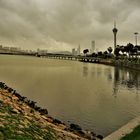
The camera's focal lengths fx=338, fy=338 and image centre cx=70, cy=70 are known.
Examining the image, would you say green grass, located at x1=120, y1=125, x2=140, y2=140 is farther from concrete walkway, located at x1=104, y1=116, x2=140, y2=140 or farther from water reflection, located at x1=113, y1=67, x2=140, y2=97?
water reflection, located at x1=113, y1=67, x2=140, y2=97

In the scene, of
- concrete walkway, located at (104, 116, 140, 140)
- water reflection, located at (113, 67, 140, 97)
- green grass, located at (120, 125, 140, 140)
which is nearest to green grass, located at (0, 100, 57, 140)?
concrete walkway, located at (104, 116, 140, 140)

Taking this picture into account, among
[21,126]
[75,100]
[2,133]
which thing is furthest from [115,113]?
[2,133]

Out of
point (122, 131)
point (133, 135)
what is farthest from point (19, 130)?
point (122, 131)

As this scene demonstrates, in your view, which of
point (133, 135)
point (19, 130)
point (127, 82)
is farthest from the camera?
point (127, 82)

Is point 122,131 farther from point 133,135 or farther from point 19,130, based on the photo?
point 19,130

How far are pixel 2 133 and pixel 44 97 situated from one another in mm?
28168

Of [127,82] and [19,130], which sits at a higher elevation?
[19,130]

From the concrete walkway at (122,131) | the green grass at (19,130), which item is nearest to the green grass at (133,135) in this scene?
the concrete walkway at (122,131)

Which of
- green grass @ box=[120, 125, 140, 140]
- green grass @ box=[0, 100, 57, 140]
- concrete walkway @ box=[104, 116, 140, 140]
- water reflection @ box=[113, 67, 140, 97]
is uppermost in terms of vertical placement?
green grass @ box=[0, 100, 57, 140]

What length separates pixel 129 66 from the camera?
5591 inches

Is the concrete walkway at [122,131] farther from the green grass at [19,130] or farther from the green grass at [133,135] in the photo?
the green grass at [19,130]

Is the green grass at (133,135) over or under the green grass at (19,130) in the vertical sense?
under

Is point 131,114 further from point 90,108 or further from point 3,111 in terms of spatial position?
point 3,111

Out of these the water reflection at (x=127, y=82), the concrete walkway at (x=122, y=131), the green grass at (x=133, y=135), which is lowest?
the water reflection at (x=127, y=82)
